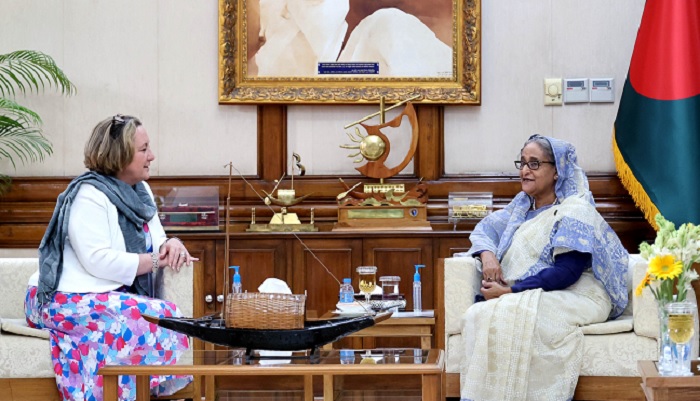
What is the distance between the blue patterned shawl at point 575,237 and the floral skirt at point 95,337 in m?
1.56

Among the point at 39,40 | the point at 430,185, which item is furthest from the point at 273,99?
the point at 39,40

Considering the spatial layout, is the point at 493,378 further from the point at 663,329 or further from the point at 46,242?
the point at 46,242

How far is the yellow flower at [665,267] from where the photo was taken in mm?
3338

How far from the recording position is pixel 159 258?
439 centimetres

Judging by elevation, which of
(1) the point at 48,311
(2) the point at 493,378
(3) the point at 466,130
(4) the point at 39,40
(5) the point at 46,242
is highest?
(4) the point at 39,40

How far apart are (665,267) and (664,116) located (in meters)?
2.64

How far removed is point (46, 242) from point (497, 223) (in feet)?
6.74

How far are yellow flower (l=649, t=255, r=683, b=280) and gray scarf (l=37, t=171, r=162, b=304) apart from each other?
6.74 ft

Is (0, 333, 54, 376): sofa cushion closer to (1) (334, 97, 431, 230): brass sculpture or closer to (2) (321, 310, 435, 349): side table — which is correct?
(2) (321, 310, 435, 349): side table

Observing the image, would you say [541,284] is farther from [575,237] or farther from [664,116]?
[664,116]

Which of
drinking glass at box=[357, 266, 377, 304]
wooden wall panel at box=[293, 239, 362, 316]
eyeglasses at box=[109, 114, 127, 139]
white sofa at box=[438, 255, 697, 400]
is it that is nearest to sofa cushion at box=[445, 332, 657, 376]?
white sofa at box=[438, 255, 697, 400]

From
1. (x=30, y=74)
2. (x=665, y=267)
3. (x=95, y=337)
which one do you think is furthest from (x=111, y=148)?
(x=665, y=267)

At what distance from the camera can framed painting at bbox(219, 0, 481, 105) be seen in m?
6.23

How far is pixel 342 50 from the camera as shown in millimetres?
6258
